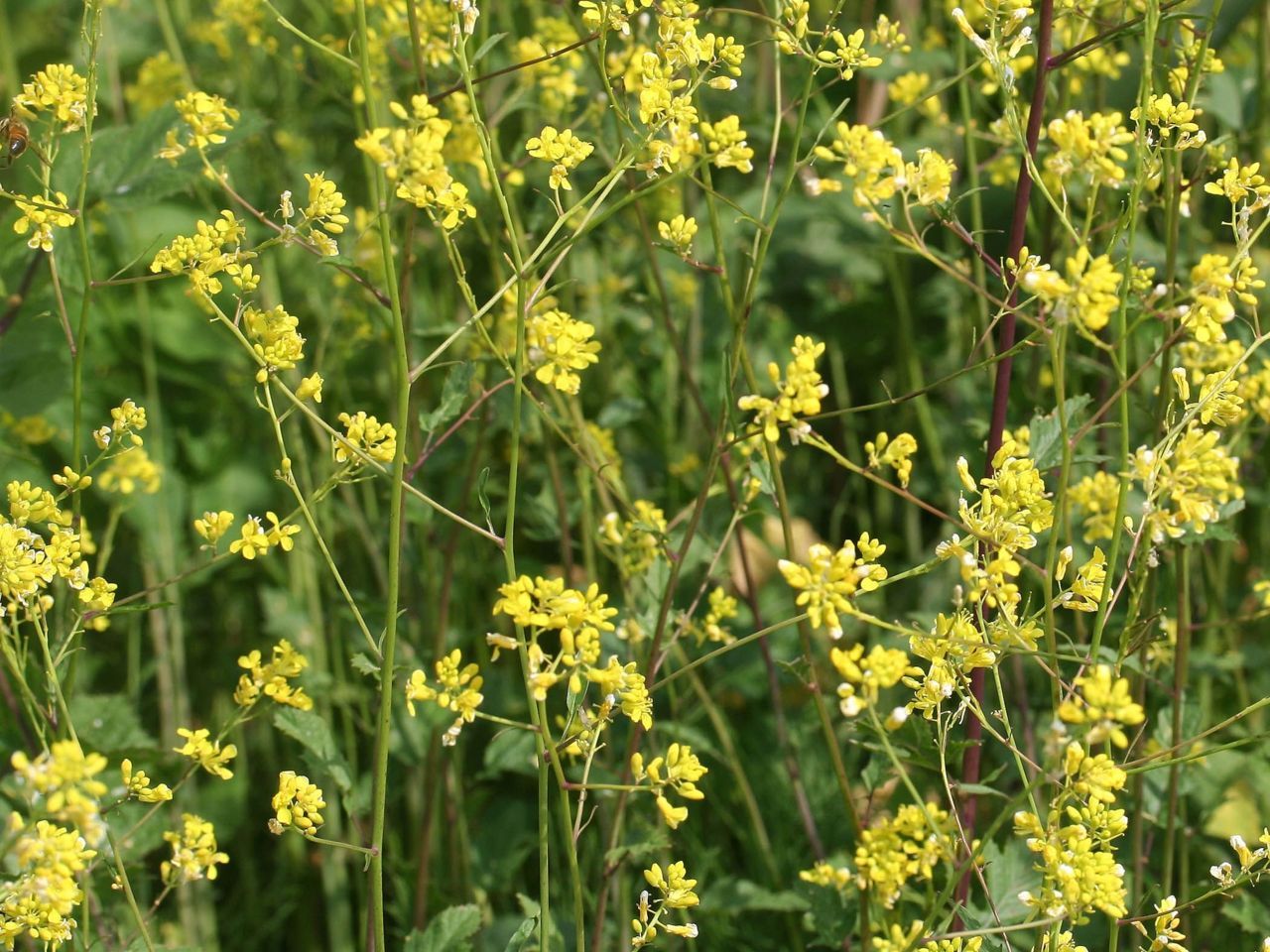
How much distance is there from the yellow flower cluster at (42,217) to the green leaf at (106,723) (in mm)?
848

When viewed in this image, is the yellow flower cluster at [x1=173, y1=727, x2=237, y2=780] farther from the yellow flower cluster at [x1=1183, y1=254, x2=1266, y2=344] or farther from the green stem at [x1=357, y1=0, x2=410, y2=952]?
the yellow flower cluster at [x1=1183, y1=254, x2=1266, y2=344]

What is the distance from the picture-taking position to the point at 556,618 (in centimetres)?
138

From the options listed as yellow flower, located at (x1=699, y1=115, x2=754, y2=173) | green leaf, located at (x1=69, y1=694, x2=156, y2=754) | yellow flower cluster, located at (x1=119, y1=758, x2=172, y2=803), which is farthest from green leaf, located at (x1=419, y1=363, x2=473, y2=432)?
green leaf, located at (x1=69, y1=694, x2=156, y2=754)

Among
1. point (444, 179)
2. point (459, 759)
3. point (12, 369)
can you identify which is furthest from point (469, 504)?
point (444, 179)

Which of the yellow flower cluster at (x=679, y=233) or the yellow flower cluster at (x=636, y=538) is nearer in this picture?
the yellow flower cluster at (x=679, y=233)

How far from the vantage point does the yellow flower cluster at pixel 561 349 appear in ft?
4.98

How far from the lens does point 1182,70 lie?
1.88 meters

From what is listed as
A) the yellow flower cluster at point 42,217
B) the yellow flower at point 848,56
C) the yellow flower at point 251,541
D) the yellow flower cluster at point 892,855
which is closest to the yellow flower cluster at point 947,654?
the yellow flower cluster at point 892,855

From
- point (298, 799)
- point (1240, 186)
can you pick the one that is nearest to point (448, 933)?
point (298, 799)

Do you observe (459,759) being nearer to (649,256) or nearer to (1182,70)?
(649,256)

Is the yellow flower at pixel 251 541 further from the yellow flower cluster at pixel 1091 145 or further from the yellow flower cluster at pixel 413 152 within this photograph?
the yellow flower cluster at pixel 1091 145

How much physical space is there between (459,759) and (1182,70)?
1.62 meters

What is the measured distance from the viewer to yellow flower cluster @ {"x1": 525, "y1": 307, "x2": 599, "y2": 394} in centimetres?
152

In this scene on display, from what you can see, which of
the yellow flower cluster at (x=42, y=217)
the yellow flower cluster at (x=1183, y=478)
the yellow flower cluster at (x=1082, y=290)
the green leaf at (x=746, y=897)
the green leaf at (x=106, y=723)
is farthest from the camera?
the green leaf at (x=106, y=723)
